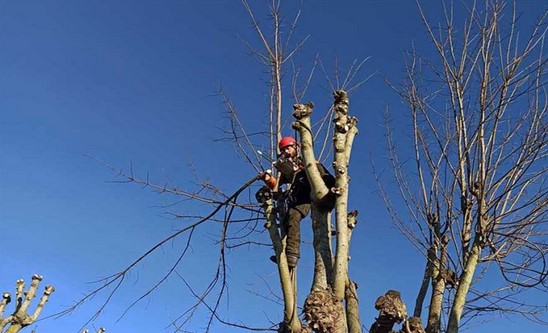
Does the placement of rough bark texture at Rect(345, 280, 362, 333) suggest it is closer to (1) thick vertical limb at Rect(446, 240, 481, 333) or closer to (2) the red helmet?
(1) thick vertical limb at Rect(446, 240, 481, 333)

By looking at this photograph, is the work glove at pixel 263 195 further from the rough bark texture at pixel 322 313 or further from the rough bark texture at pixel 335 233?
the rough bark texture at pixel 322 313

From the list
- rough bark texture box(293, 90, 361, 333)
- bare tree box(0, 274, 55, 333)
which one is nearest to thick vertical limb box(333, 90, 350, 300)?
rough bark texture box(293, 90, 361, 333)

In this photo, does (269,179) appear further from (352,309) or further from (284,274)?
(352,309)

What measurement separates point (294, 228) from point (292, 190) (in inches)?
13.0

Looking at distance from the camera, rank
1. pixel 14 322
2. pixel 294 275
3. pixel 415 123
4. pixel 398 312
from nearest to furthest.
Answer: pixel 398 312, pixel 294 275, pixel 415 123, pixel 14 322

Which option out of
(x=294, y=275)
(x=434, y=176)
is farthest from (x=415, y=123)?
(x=294, y=275)

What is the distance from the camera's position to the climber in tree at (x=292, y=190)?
353 cm

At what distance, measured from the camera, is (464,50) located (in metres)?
4.66

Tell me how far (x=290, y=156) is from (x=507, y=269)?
2.11 m

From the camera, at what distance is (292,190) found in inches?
150

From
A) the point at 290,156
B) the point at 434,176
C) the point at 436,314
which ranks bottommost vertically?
the point at 436,314

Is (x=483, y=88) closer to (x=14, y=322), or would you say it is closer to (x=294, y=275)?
(x=294, y=275)

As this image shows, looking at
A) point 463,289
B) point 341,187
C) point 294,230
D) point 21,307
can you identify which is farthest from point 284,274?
point 21,307

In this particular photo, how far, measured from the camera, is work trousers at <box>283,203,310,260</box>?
11.5 ft
